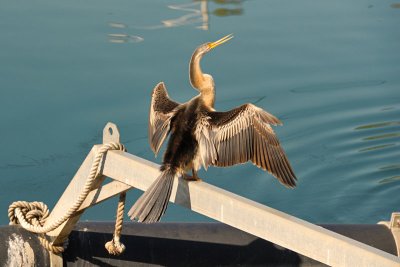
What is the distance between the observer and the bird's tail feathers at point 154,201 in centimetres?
327

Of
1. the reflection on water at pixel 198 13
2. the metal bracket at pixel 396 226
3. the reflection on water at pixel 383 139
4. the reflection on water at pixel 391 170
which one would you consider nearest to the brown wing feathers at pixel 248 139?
the metal bracket at pixel 396 226

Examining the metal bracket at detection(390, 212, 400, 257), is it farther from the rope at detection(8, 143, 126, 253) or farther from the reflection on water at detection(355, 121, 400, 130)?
the reflection on water at detection(355, 121, 400, 130)

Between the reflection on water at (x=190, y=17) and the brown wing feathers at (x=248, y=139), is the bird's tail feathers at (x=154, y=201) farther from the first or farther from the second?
the reflection on water at (x=190, y=17)

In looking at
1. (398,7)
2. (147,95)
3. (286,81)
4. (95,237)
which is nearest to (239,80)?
(286,81)

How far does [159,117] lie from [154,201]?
70cm

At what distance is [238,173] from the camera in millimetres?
5949

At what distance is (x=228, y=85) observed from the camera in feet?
22.6

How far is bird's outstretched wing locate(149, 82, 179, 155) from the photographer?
3795mm

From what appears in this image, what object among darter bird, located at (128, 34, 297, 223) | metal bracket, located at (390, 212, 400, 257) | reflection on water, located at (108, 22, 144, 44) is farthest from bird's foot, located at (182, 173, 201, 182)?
reflection on water, located at (108, 22, 144, 44)

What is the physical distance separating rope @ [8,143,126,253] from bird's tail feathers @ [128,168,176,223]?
0.25m

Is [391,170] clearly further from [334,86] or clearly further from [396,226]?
[396,226]

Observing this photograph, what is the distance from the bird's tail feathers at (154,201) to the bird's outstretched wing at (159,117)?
442 mm

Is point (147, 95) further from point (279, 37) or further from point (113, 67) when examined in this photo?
point (279, 37)

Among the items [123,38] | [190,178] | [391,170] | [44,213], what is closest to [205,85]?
[190,178]
